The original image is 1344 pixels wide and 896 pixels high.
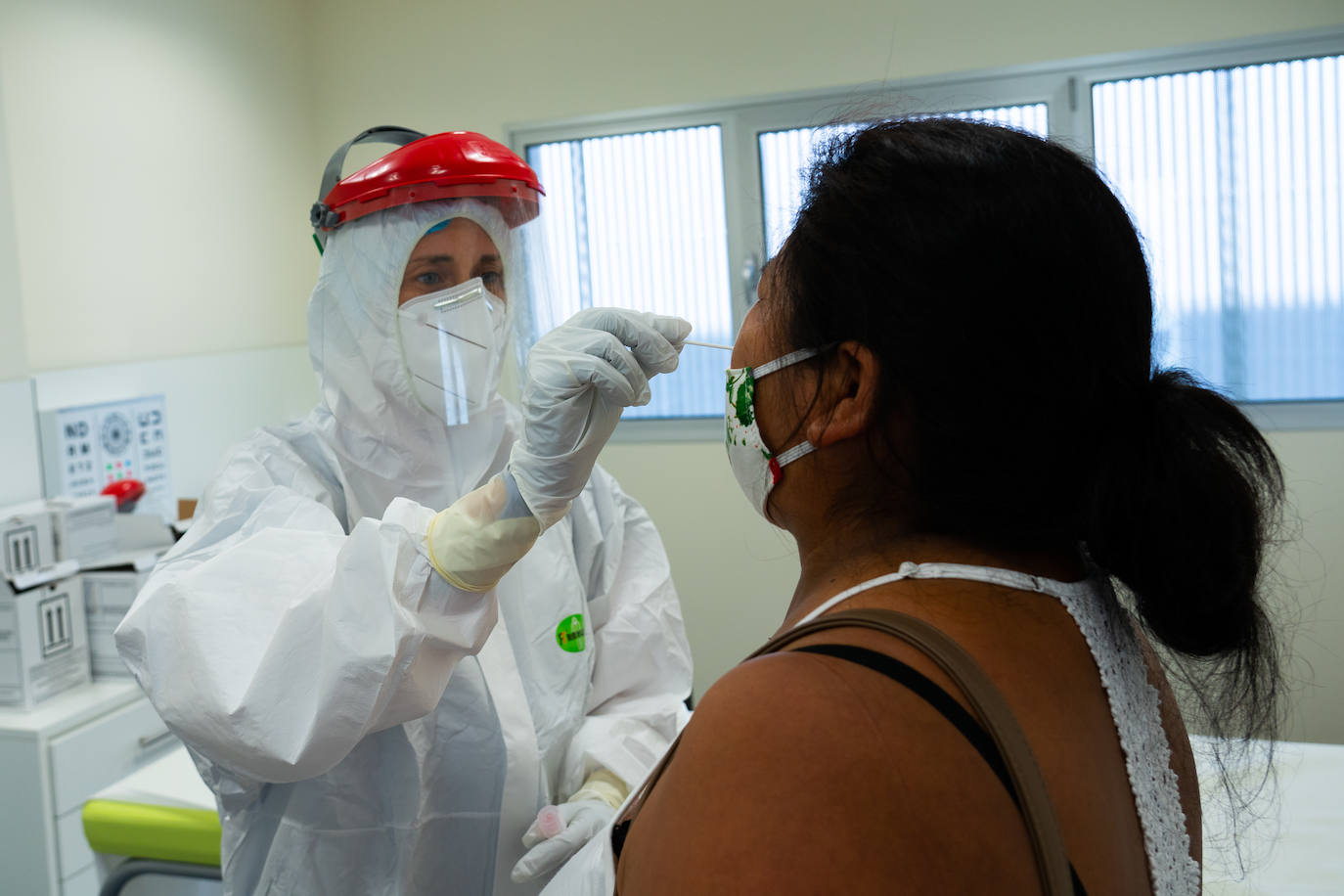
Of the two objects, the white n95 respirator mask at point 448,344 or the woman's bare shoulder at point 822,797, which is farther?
the white n95 respirator mask at point 448,344

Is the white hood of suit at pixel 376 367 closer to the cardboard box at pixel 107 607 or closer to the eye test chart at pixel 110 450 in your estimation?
the cardboard box at pixel 107 607

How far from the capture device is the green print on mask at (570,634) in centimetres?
141

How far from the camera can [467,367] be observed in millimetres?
1423

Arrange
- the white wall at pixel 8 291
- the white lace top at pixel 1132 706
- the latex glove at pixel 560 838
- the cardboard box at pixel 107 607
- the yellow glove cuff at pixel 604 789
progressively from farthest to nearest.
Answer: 1. the white wall at pixel 8 291
2. the cardboard box at pixel 107 607
3. the yellow glove cuff at pixel 604 789
4. the latex glove at pixel 560 838
5. the white lace top at pixel 1132 706

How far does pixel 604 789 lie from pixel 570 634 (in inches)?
8.6

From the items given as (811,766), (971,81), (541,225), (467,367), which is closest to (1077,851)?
(811,766)

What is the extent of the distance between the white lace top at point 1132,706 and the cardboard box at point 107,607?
7.02 ft

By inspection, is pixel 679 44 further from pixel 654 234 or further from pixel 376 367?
pixel 376 367

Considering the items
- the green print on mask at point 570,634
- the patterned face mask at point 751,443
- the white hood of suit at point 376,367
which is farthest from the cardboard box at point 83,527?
the patterned face mask at point 751,443

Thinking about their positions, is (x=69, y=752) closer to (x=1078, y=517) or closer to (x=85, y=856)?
(x=85, y=856)

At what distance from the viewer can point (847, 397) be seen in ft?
2.43

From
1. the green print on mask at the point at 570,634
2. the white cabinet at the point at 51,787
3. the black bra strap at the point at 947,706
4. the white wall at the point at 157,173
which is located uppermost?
the white wall at the point at 157,173

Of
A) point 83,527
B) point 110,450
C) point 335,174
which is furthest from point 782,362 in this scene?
point 110,450

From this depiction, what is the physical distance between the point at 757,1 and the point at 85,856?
10.2 feet
